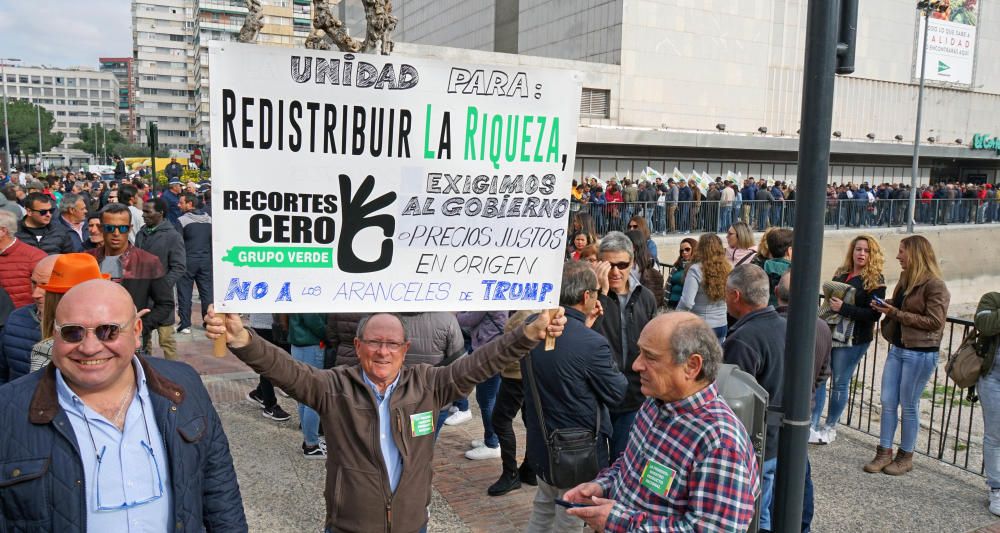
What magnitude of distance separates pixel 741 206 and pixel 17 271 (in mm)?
20915

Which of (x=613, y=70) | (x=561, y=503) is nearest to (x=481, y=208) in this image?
(x=561, y=503)

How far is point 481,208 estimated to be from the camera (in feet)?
10.9

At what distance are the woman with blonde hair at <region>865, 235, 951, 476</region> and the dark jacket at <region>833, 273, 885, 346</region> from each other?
0.16 meters

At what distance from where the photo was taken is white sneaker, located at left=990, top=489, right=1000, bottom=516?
17.7 ft

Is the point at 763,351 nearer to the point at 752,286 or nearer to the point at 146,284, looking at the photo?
the point at 752,286

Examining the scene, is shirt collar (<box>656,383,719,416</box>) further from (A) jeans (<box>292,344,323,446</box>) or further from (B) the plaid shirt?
(A) jeans (<box>292,344,323,446</box>)

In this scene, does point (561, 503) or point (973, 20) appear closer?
point (561, 503)

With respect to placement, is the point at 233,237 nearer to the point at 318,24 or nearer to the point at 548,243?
the point at 548,243

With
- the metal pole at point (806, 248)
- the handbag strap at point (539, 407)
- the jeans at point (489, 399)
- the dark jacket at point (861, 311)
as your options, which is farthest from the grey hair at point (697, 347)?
the dark jacket at point (861, 311)

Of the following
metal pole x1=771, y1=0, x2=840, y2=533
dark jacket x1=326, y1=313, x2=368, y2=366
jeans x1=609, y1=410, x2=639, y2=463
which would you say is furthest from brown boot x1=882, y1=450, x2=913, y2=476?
dark jacket x1=326, y1=313, x2=368, y2=366

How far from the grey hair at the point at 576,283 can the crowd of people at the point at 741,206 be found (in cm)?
1501

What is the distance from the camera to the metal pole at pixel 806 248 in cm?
308

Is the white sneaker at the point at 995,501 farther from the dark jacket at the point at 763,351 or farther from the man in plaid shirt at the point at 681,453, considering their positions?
the man in plaid shirt at the point at 681,453

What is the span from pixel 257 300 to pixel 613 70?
33804 millimetres
